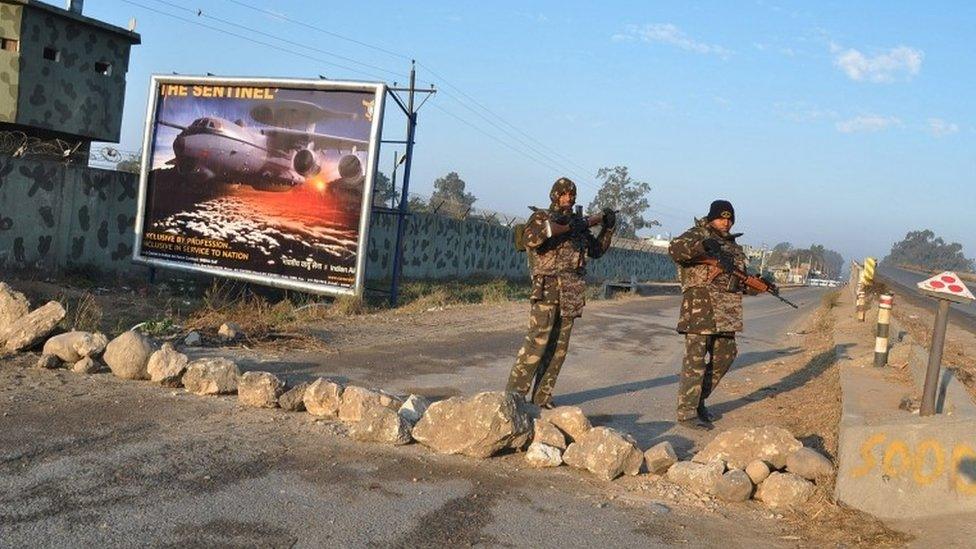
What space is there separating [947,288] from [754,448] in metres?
1.46

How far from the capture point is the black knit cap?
21.3 ft

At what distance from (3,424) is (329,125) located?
8.23 metres

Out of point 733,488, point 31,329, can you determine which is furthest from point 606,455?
point 31,329

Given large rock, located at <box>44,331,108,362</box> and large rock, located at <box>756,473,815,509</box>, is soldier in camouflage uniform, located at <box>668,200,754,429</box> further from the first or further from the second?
large rock, located at <box>44,331,108,362</box>

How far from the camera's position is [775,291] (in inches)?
271

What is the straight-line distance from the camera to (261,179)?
43.3 feet

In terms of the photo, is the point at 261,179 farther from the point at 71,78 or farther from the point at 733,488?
the point at 733,488

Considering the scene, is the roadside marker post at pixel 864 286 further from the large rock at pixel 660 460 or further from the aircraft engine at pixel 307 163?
the large rock at pixel 660 460

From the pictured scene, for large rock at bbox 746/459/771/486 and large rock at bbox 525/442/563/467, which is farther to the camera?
large rock at bbox 525/442/563/467

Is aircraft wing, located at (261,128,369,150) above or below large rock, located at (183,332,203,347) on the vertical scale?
above

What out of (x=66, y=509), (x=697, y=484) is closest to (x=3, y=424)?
(x=66, y=509)

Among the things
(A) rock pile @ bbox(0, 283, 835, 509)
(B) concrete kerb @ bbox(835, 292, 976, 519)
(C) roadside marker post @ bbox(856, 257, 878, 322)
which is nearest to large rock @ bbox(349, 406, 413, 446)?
(A) rock pile @ bbox(0, 283, 835, 509)

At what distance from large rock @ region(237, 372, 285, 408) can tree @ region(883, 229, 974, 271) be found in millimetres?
140120

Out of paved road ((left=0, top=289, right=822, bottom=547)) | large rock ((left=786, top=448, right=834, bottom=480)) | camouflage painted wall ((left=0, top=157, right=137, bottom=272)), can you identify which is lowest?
paved road ((left=0, top=289, right=822, bottom=547))
